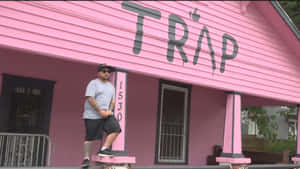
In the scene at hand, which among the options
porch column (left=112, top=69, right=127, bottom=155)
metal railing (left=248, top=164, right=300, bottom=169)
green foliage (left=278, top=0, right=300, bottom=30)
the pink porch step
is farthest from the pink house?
green foliage (left=278, top=0, right=300, bottom=30)

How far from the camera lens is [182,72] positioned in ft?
23.6

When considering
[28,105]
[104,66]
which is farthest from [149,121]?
[104,66]

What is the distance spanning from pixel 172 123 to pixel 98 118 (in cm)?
460

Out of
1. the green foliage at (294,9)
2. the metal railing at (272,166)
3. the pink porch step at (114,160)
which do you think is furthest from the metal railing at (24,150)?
the green foliage at (294,9)

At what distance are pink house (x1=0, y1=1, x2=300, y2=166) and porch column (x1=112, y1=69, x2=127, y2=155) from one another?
2 cm

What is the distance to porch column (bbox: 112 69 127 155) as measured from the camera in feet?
19.5

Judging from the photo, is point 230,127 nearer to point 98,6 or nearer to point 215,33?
point 215,33

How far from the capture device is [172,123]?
386 inches

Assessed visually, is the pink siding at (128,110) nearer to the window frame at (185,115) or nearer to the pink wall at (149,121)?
the pink wall at (149,121)

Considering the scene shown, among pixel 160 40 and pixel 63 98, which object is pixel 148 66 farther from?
pixel 63 98

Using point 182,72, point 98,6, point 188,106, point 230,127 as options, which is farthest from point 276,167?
point 98,6

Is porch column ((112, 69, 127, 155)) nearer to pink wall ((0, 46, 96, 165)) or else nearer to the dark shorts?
the dark shorts

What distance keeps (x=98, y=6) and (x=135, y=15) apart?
80 cm

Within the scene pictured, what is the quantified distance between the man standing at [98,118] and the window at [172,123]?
13.1 ft
